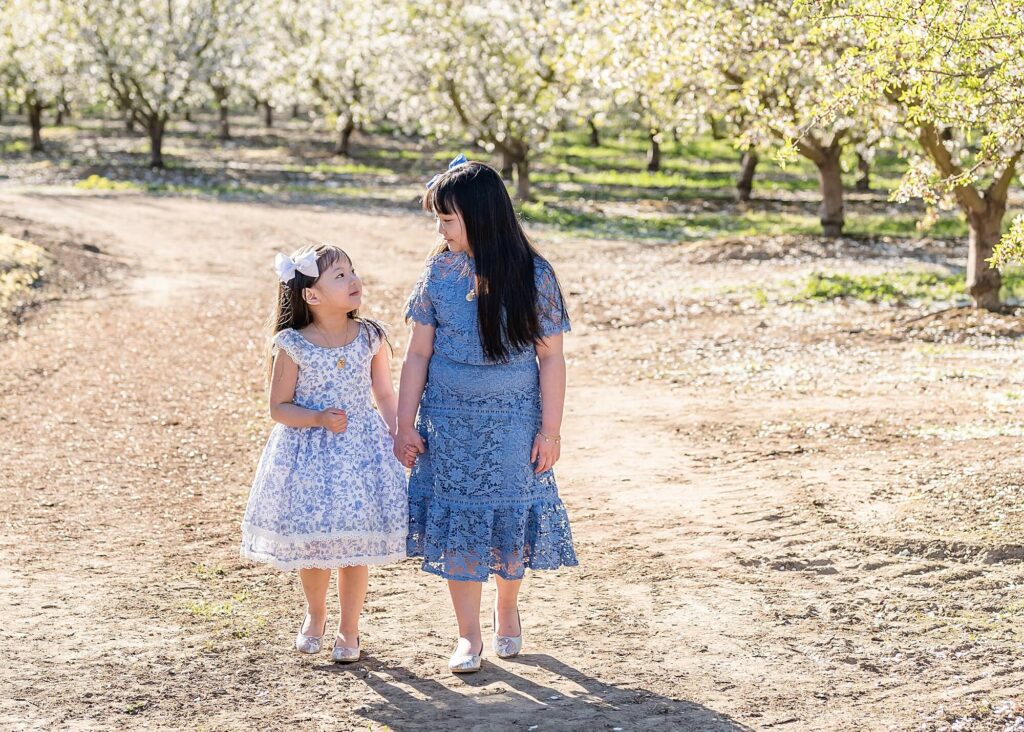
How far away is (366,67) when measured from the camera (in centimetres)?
4181

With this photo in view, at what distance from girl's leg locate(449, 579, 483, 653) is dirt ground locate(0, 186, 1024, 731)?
0.63 feet

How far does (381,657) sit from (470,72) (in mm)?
27832

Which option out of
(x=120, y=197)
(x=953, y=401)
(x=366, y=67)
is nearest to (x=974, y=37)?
(x=953, y=401)

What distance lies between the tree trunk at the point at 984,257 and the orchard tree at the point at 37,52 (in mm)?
34245

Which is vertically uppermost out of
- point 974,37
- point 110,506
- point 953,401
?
point 974,37

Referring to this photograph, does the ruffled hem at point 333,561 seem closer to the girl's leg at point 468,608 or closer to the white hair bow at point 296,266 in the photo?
the girl's leg at point 468,608

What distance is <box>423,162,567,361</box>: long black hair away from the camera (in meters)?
5.22

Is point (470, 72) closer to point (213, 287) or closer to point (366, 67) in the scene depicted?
point (366, 67)

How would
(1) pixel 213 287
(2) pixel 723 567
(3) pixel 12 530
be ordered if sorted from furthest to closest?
(1) pixel 213 287 → (3) pixel 12 530 → (2) pixel 723 567

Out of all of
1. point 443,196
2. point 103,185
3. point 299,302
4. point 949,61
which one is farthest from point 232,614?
point 103,185

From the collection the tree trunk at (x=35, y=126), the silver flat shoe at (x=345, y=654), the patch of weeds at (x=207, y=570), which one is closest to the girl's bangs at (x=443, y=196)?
the silver flat shoe at (x=345, y=654)

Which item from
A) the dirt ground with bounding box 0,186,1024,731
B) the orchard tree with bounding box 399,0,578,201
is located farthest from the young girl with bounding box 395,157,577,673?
the orchard tree with bounding box 399,0,578,201

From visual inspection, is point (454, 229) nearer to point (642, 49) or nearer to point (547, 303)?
point (547, 303)

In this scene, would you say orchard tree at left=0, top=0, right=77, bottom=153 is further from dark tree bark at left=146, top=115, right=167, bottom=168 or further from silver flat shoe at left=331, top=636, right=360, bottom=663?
silver flat shoe at left=331, top=636, right=360, bottom=663
